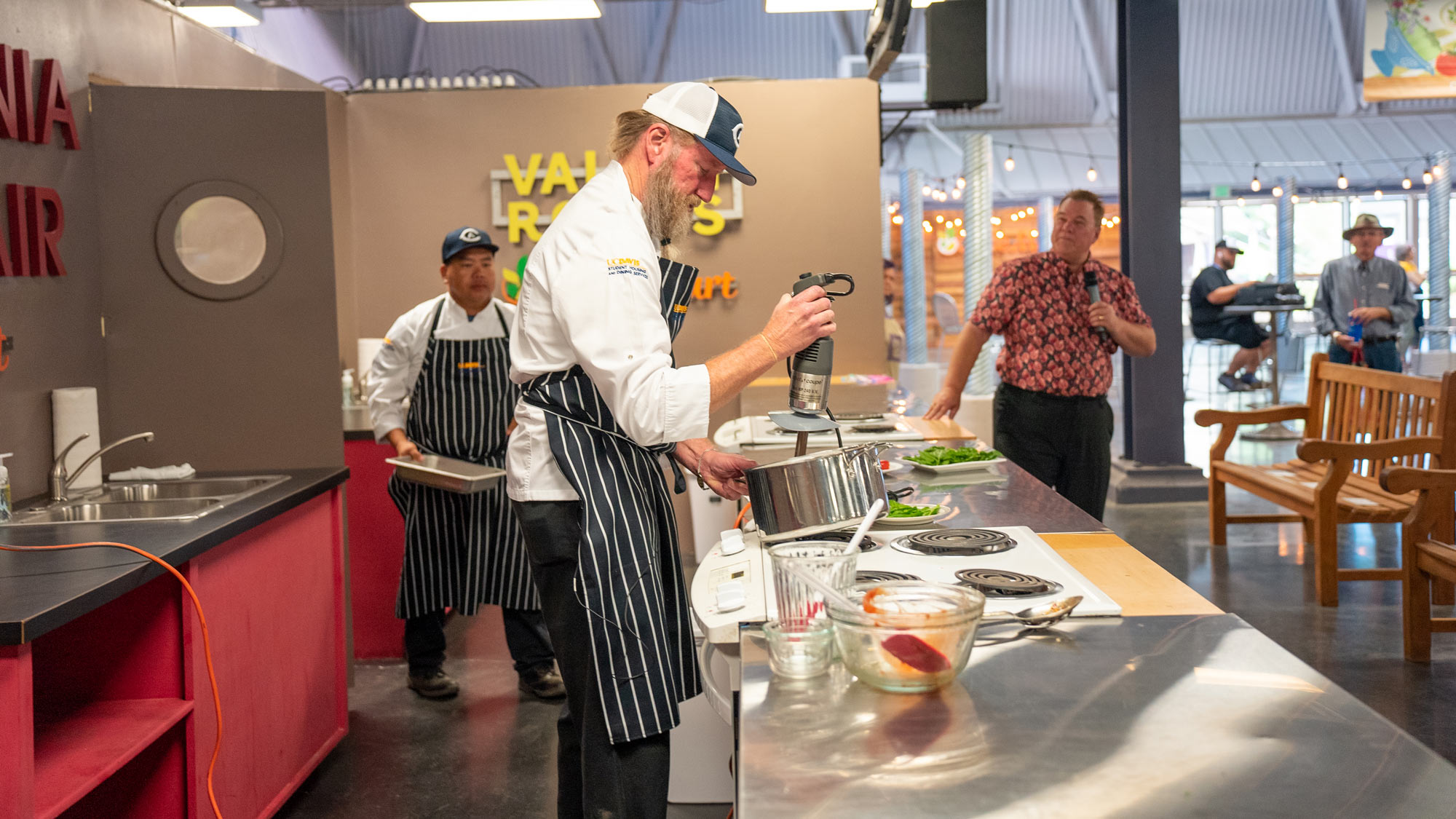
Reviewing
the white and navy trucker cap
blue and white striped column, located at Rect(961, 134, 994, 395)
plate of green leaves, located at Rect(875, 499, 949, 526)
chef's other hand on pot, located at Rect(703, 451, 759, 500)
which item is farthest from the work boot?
the white and navy trucker cap

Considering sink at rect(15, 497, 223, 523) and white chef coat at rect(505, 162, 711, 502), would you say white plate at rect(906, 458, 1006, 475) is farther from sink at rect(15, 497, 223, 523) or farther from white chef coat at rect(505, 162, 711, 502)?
sink at rect(15, 497, 223, 523)

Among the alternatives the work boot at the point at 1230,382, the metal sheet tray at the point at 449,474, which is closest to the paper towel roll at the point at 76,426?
the metal sheet tray at the point at 449,474

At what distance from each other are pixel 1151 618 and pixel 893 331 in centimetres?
618

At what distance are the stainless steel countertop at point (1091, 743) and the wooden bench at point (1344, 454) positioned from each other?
10.3ft

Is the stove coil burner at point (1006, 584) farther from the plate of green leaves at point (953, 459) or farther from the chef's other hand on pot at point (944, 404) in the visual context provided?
the chef's other hand on pot at point (944, 404)

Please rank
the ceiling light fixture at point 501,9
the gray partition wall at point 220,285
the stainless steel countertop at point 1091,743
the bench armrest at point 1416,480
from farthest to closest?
the ceiling light fixture at point 501,9, the bench armrest at point 1416,480, the gray partition wall at point 220,285, the stainless steel countertop at point 1091,743

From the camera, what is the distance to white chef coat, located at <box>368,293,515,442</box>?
12.7ft

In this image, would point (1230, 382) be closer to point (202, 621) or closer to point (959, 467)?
point (959, 467)

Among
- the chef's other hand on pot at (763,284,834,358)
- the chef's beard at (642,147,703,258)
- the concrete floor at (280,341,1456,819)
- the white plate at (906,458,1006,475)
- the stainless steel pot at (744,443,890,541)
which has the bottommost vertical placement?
the concrete floor at (280,341,1456,819)

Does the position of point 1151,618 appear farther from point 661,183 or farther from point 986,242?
point 986,242

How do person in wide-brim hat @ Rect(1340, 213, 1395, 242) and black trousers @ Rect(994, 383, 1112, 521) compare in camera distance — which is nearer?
black trousers @ Rect(994, 383, 1112, 521)

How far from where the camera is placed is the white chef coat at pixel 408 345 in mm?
3869

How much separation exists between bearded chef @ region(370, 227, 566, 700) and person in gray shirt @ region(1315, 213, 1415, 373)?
5991 millimetres

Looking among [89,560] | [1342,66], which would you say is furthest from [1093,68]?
[89,560]
